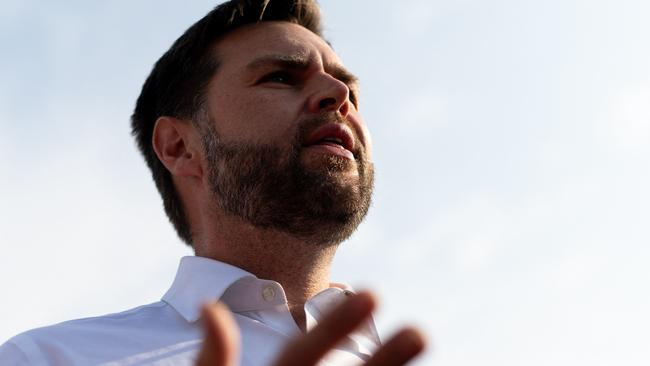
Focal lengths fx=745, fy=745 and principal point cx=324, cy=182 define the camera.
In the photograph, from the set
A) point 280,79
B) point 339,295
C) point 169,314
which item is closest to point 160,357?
point 169,314

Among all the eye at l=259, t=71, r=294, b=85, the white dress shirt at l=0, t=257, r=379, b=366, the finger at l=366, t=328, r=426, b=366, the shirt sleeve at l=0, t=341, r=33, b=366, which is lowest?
the white dress shirt at l=0, t=257, r=379, b=366

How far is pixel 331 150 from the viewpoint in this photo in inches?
146

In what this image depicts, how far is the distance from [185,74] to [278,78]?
0.76 m

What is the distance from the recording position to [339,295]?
3.55m

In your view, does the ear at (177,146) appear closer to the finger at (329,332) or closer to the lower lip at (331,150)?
the lower lip at (331,150)

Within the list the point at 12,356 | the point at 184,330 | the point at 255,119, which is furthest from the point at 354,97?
the point at 12,356

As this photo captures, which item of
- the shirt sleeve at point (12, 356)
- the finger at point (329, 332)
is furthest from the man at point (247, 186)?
the finger at point (329, 332)

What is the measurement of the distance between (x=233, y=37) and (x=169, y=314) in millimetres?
1888

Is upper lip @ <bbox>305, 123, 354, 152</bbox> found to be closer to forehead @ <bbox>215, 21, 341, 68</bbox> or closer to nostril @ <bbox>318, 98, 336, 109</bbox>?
nostril @ <bbox>318, 98, 336, 109</bbox>

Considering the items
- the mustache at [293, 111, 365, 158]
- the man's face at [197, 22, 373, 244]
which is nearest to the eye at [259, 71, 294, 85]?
the man's face at [197, 22, 373, 244]

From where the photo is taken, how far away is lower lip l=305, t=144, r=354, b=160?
12.1ft

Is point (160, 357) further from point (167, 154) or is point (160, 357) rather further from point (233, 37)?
point (233, 37)

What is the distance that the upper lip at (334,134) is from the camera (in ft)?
12.3

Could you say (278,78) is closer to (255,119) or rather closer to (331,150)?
(255,119)
